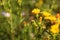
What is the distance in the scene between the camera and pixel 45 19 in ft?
5.83

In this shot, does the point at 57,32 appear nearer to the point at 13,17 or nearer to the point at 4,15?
the point at 13,17

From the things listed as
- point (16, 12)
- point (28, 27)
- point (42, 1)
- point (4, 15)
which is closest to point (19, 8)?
point (16, 12)

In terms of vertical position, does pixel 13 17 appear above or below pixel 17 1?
below

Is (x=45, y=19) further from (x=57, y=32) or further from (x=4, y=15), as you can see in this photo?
(x=4, y=15)

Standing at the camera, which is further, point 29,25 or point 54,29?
point 29,25

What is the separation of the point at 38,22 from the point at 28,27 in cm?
24

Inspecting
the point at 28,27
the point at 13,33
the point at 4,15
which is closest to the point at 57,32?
the point at 28,27

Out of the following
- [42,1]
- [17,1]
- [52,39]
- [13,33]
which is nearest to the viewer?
[52,39]

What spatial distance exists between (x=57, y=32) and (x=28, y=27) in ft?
1.04

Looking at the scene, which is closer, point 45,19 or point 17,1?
point 45,19

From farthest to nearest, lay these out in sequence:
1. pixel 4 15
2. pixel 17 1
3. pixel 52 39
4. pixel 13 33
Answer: pixel 4 15, pixel 13 33, pixel 17 1, pixel 52 39

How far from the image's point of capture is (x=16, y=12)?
6.43 feet

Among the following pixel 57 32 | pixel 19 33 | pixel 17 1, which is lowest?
pixel 19 33

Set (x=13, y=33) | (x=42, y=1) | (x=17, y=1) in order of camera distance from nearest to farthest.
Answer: (x=17, y=1) → (x=13, y=33) → (x=42, y=1)
